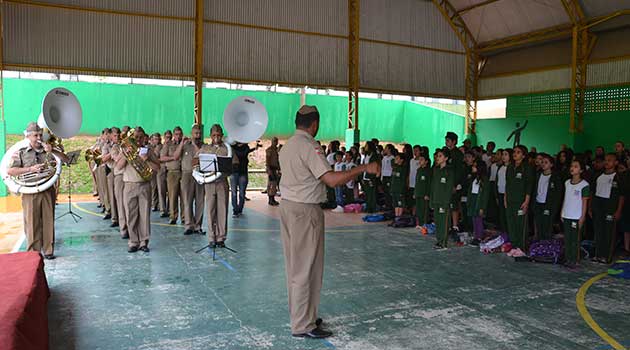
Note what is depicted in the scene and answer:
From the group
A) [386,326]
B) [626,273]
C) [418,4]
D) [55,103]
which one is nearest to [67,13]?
[55,103]

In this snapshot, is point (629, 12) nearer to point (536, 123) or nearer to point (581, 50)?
point (581, 50)

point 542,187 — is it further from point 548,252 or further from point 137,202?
point 137,202

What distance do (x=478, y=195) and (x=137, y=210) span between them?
507cm

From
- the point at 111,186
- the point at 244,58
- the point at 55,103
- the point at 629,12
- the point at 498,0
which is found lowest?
the point at 111,186

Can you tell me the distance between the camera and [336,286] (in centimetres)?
538

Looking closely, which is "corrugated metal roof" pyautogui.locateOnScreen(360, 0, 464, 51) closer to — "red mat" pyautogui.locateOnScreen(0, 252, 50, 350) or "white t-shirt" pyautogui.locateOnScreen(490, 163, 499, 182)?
"white t-shirt" pyautogui.locateOnScreen(490, 163, 499, 182)

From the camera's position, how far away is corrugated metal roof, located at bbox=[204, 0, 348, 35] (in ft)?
47.2

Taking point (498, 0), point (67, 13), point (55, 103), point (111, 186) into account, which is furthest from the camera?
point (498, 0)

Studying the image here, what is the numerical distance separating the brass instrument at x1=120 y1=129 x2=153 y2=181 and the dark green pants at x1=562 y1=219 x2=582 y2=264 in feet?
18.4

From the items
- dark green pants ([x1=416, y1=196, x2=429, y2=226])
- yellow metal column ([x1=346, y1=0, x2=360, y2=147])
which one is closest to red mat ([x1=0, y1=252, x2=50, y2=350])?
dark green pants ([x1=416, y1=196, x2=429, y2=226])

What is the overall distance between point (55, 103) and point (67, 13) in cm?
748

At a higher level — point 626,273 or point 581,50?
point 581,50

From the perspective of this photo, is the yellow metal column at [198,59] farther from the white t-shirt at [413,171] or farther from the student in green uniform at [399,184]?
the white t-shirt at [413,171]

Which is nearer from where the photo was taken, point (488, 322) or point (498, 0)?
point (488, 322)
